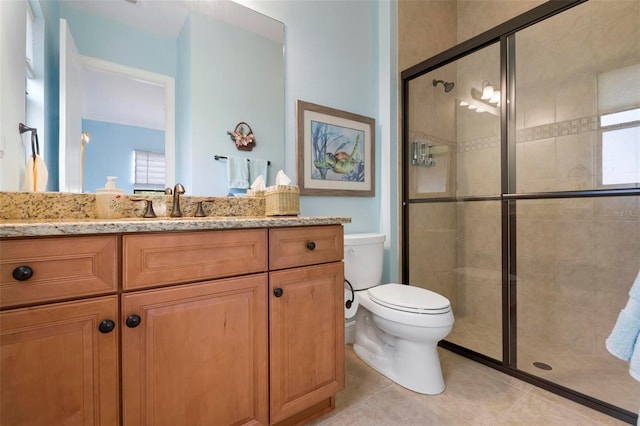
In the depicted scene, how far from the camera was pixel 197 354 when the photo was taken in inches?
35.9

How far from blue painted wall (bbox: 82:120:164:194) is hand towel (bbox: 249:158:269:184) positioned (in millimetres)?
528

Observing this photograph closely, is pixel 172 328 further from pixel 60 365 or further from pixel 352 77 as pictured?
pixel 352 77

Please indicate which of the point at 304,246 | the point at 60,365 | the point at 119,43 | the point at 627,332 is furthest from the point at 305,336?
the point at 119,43

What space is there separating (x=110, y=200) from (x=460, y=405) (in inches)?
70.7

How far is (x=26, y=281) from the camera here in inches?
27.1

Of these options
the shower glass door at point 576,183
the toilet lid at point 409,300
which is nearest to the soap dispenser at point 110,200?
the toilet lid at point 409,300

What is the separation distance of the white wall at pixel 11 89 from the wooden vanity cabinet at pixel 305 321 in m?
0.91

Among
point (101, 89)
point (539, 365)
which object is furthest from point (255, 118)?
point (539, 365)

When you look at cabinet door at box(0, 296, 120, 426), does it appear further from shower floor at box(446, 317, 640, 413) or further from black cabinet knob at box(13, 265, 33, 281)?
shower floor at box(446, 317, 640, 413)

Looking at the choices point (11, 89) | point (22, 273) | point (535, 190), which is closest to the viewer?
point (22, 273)

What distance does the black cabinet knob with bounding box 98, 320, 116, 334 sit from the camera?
769mm

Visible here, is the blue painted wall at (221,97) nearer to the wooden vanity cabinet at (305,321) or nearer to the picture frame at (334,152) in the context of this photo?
the picture frame at (334,152)

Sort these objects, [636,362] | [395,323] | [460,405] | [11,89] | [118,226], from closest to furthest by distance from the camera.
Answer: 1. [118,226]
2. [636,362]
3. [11,89]
4. [460,405]
5. [395,323]

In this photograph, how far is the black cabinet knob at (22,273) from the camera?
67 centimetres
